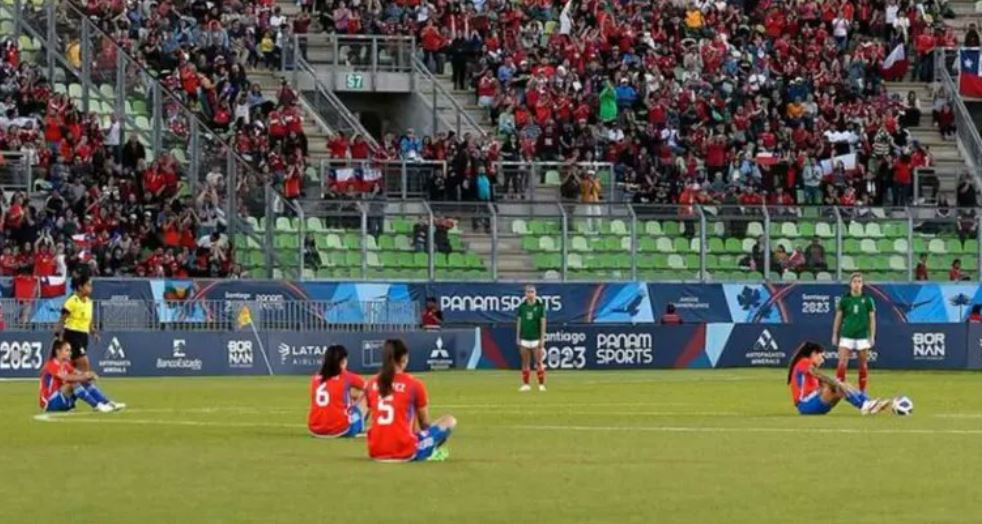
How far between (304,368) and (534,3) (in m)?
19.9

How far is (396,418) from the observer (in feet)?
75.7

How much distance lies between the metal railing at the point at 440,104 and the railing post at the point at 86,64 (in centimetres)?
1032

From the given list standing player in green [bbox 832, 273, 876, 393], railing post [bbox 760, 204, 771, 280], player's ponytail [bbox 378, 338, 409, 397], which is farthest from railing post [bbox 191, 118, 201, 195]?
player's ponytail [bbox 378, 338, 409, 397]

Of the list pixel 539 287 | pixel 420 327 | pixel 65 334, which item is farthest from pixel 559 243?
pixel 65 334

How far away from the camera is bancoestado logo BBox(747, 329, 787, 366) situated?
56469 mm

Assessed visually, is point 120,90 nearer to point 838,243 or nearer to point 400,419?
point 838,243

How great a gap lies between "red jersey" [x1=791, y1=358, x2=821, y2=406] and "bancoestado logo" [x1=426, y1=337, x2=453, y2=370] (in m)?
21.4

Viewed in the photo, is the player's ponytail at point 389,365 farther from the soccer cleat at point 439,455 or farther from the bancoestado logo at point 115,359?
the bancoestado logo at point 115,359

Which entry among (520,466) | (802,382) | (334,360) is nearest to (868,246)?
(802,382)

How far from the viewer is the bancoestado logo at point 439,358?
175 feet

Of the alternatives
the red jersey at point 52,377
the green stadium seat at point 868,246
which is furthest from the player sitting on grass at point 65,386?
the green stadium seat at point 868,246

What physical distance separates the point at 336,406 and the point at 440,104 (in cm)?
3788

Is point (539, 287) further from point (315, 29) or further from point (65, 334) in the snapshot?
point (65, 334)

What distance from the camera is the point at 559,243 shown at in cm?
5747
